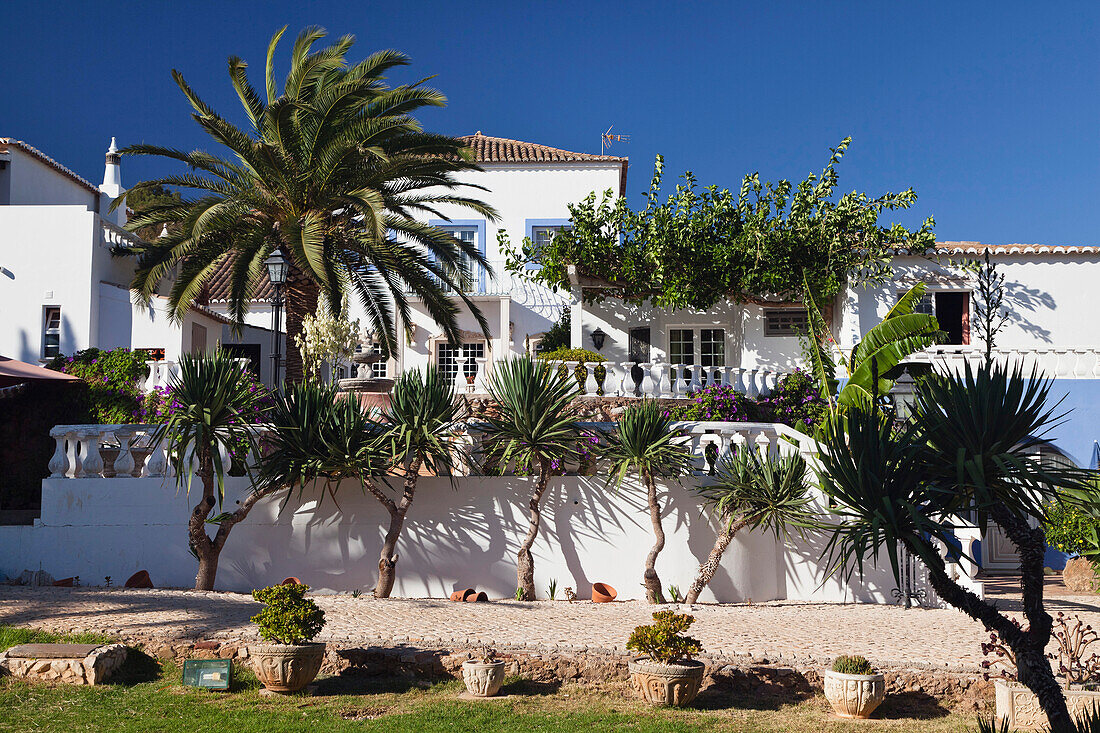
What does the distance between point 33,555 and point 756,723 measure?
33.2 feet

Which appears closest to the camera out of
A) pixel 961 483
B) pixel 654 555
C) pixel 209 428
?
pixel 961 483

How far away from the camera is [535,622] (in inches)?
418

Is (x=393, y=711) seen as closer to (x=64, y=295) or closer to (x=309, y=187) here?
(x=309, y=187)

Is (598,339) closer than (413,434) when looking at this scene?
No

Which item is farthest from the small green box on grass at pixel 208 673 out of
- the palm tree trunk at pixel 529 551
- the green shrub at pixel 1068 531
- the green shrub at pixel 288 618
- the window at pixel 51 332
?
the window at pixel 51 332

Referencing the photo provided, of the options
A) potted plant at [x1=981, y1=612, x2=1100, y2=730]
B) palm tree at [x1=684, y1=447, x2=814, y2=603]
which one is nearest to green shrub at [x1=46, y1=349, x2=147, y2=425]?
palm tree at [x1=684, y1=447, x2=814, y2=603]

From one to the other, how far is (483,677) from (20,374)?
11178mm

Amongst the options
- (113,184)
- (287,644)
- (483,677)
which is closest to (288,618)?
(287,644)

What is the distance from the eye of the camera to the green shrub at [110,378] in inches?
705

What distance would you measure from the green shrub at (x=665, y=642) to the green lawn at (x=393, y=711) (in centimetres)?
42

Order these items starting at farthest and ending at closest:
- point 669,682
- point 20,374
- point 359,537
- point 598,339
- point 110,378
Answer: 1. point 598,339
2. point 110,378
3. point 20,374
4. point 359,537
5. point 669,682

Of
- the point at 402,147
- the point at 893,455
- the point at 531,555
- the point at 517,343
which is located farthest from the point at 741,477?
the point at 517,343

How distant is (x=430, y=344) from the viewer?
2673 cm

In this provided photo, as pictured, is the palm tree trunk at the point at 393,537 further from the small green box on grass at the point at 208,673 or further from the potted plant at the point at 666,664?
the potted plant at the point at 666,664
